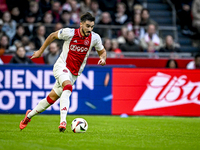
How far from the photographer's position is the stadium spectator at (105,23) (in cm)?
1494

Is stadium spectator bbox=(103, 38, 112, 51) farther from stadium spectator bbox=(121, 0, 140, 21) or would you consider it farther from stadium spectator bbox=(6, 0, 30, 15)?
stadium spectator bbox=(6, 0, 30, 15)

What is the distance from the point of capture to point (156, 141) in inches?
234

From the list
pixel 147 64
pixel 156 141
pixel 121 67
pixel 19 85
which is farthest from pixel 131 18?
pixel 156 141

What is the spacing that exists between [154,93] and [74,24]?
4.89 m

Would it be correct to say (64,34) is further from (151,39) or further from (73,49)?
(151,39)

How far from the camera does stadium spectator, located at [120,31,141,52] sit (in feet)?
47.0

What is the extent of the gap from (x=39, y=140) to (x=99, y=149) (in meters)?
1.16

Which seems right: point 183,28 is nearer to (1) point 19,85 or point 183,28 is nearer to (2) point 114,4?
(2) point 114,4

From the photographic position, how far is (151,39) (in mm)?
14953

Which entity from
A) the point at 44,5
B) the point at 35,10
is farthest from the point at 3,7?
the point at 44,5

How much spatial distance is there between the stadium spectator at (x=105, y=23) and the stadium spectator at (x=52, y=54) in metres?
2.41

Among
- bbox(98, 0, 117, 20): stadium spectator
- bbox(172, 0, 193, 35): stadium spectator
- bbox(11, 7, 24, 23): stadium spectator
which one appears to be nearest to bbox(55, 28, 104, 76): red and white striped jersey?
bbox(11, 7, 24, 23): stadium spectator

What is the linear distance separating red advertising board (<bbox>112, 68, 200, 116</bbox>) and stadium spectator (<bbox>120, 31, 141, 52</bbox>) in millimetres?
2283

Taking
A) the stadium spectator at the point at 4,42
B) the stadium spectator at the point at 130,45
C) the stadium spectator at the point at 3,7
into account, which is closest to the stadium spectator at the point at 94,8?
the stadium spectator at the point at 130,45
